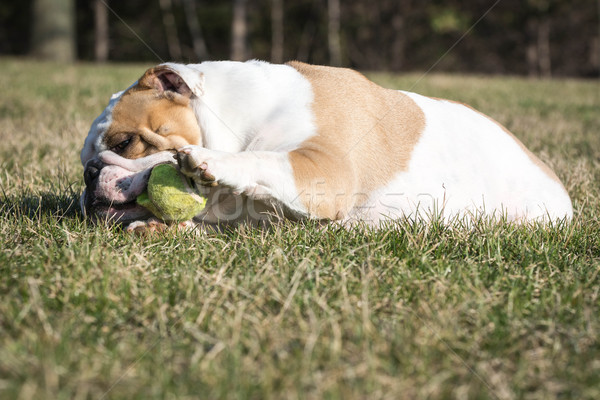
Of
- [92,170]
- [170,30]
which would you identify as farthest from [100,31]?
[92,170]

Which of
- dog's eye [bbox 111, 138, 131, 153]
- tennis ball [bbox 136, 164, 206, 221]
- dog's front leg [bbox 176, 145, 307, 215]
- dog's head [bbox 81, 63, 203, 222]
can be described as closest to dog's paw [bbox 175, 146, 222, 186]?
dog's front leg [bbox 176, 145, 307, 215]

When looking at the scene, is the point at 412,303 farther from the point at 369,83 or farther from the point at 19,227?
the point at 19,227

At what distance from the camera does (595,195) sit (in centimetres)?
A: 402

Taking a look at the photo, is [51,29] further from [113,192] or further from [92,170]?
[113,192]

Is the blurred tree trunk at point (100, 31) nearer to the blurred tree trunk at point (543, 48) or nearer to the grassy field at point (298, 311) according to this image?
the blurred tree trunk at point (543, 48)

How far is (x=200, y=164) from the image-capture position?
95.8 inches

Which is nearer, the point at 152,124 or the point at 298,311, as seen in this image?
the point at 298,311

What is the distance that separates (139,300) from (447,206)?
74.3 inches

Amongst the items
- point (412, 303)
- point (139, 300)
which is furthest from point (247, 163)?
point (412, 303)

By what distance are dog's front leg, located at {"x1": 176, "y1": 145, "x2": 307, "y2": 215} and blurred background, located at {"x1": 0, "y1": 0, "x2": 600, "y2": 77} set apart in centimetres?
2232

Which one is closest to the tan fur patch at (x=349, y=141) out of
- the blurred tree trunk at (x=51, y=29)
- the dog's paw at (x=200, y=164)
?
the dog's paw at (x=200, y=164)

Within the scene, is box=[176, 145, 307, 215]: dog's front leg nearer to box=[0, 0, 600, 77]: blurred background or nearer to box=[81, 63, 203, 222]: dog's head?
box=[81, 63, 203, 222]: dog's head

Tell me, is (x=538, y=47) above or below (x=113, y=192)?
below

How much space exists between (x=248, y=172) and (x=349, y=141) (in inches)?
30.2
